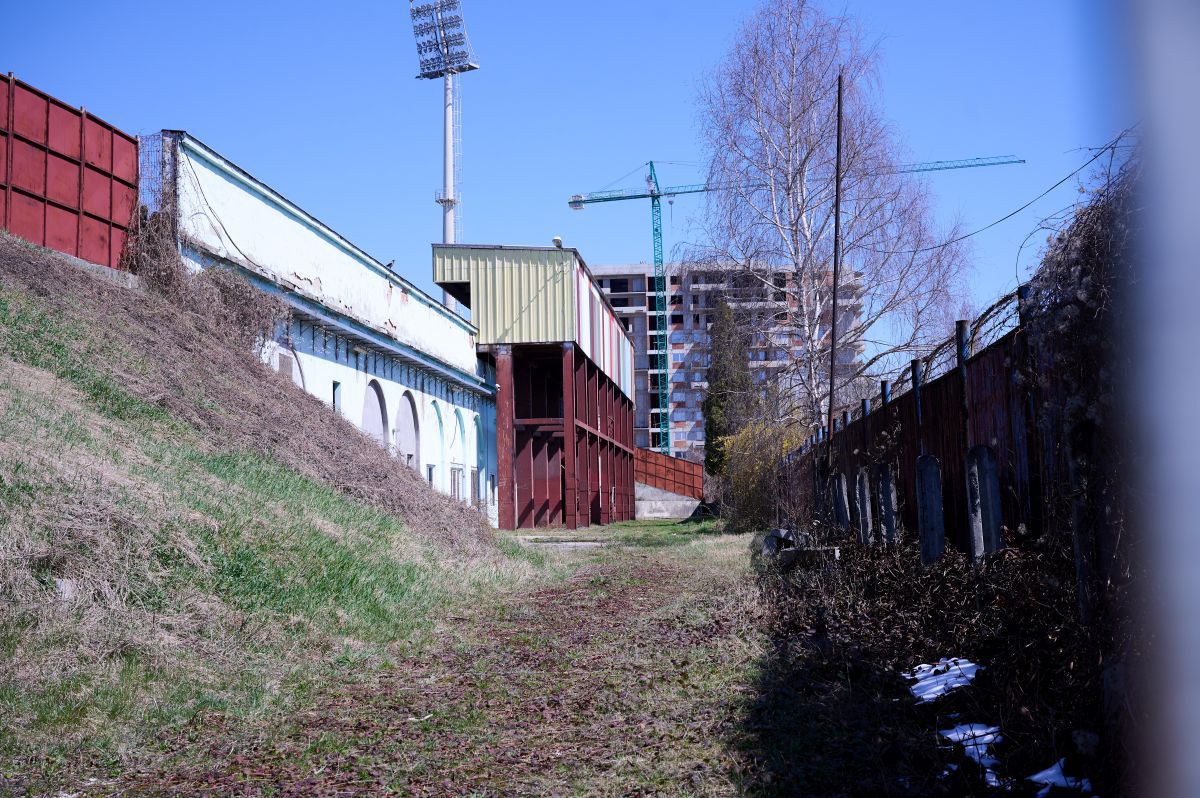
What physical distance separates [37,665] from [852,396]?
1868 cm

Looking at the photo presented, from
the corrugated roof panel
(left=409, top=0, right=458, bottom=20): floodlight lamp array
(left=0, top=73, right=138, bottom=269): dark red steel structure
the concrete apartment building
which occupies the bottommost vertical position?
(left=0, top=73, right=138, bottom=269): dark red steel structure

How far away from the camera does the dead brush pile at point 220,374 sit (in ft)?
34.7

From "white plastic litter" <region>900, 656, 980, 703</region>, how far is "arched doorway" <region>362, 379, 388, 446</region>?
15.3 m

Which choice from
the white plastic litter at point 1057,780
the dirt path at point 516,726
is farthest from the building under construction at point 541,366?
the white plastic litter at point 1057,780

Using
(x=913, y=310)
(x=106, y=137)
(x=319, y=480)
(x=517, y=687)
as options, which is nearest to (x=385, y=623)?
(x=517, y=687)

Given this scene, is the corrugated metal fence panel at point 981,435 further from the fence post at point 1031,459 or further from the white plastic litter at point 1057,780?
the white plastic litter at point 1057,780

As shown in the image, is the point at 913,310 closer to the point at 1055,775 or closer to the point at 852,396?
the point at 852,396

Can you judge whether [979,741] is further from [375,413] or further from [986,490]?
[375,413]

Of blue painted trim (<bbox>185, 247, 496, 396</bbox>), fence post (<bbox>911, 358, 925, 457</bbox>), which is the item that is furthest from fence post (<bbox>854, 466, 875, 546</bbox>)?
blue painted trim (<bbox>185, 247, 496, 396</bbox>)

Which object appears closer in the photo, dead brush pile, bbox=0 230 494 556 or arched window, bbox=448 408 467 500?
dead brush pile, bbox=0 230 494 556

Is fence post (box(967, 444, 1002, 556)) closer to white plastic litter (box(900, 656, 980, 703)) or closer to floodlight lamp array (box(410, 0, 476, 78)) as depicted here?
white plastic litter (box(900, 656, 980, 703))

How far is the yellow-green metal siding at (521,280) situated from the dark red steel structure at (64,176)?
43.5ft

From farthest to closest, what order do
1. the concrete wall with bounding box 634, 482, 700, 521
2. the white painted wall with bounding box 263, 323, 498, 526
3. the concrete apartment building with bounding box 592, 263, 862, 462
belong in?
the concrete apartment building with bounding box 592, 263, 862, 462
the concrete wall with bounding box 634, 482, 700, 521
the white painted wall with bounding box 263, 323, 498, 526

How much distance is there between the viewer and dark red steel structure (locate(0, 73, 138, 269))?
1187cm
